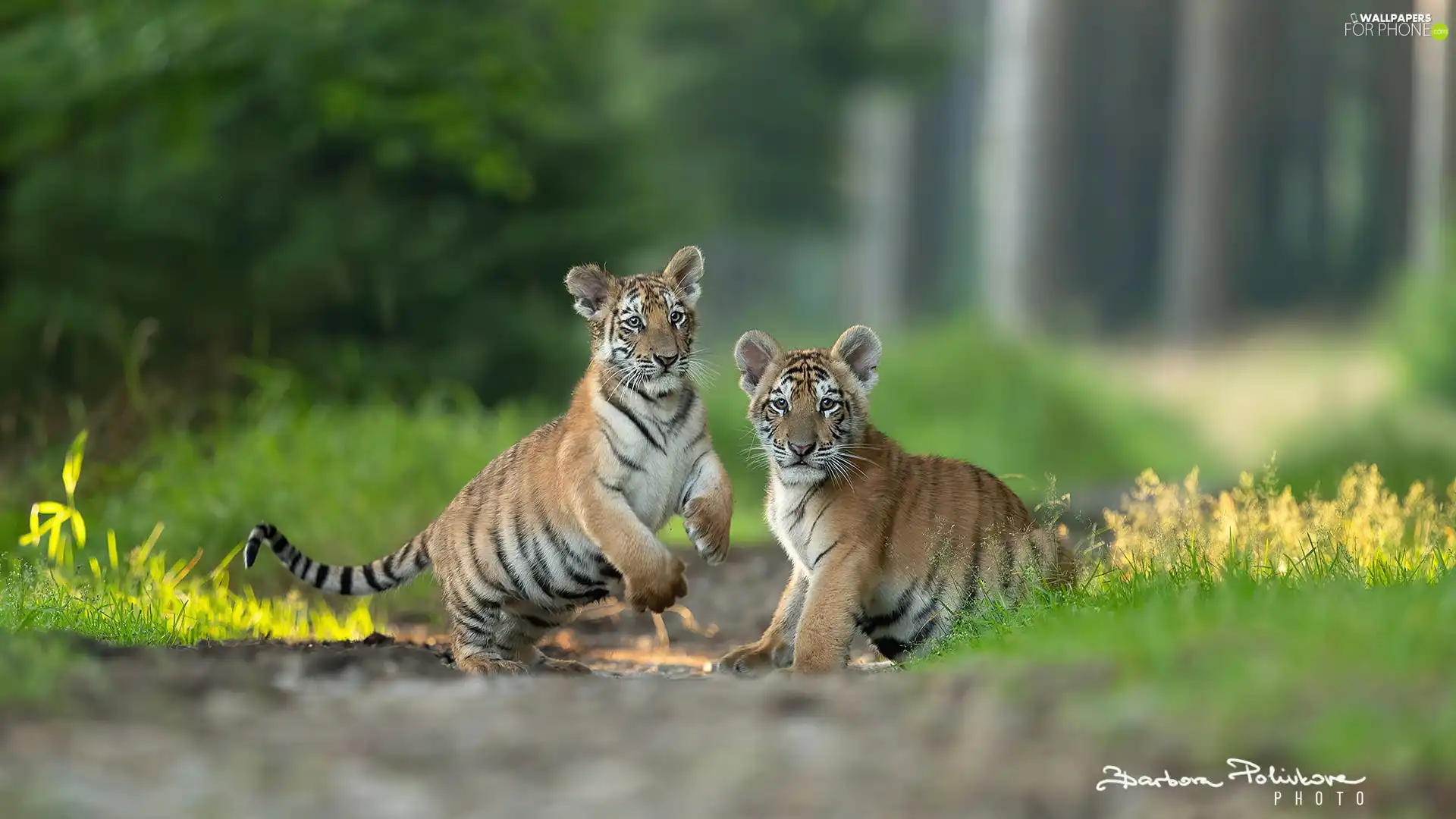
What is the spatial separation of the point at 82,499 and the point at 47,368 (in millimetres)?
2943

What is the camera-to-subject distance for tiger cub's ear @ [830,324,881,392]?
5078 mm

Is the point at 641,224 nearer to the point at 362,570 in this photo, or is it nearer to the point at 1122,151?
the point at 362,570

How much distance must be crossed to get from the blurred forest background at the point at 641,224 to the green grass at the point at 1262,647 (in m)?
3.16

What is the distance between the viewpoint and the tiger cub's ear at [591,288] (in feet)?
17.2

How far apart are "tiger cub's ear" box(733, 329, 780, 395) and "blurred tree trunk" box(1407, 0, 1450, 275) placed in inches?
429

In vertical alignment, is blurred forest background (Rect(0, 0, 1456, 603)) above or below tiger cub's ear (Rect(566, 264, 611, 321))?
above

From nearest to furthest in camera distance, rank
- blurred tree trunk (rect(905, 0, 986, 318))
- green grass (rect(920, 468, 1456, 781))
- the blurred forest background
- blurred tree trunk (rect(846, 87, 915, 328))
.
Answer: green grass (rect(920, 468, 1456, 781)) → the blurred forest background → blurred tree trunk (rect(905, 0, 986, 318)) → blurred tree trunk (rect(846, 87, 915, 328))

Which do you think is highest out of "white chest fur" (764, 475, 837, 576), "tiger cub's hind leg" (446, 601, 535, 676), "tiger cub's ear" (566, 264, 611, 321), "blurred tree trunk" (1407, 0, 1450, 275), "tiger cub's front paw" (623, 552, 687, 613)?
"blurred tree trunk" (1407, 0, 1450, 275)

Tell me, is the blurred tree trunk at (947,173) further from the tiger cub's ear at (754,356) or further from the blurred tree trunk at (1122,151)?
the tiger cub's ear at (754,356)

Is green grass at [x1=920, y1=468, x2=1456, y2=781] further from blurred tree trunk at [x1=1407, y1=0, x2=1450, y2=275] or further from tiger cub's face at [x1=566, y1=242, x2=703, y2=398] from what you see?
blurred tree trunk at [x1=1407, y1=0, x2=1450, y2=275]

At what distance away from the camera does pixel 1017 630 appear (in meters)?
4.34

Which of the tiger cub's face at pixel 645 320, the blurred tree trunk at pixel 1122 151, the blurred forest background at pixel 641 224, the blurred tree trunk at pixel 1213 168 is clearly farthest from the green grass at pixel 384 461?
the blurred tree trunk at pixel 1122 151

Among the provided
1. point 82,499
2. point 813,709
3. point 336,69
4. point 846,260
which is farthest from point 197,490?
point 846,260
